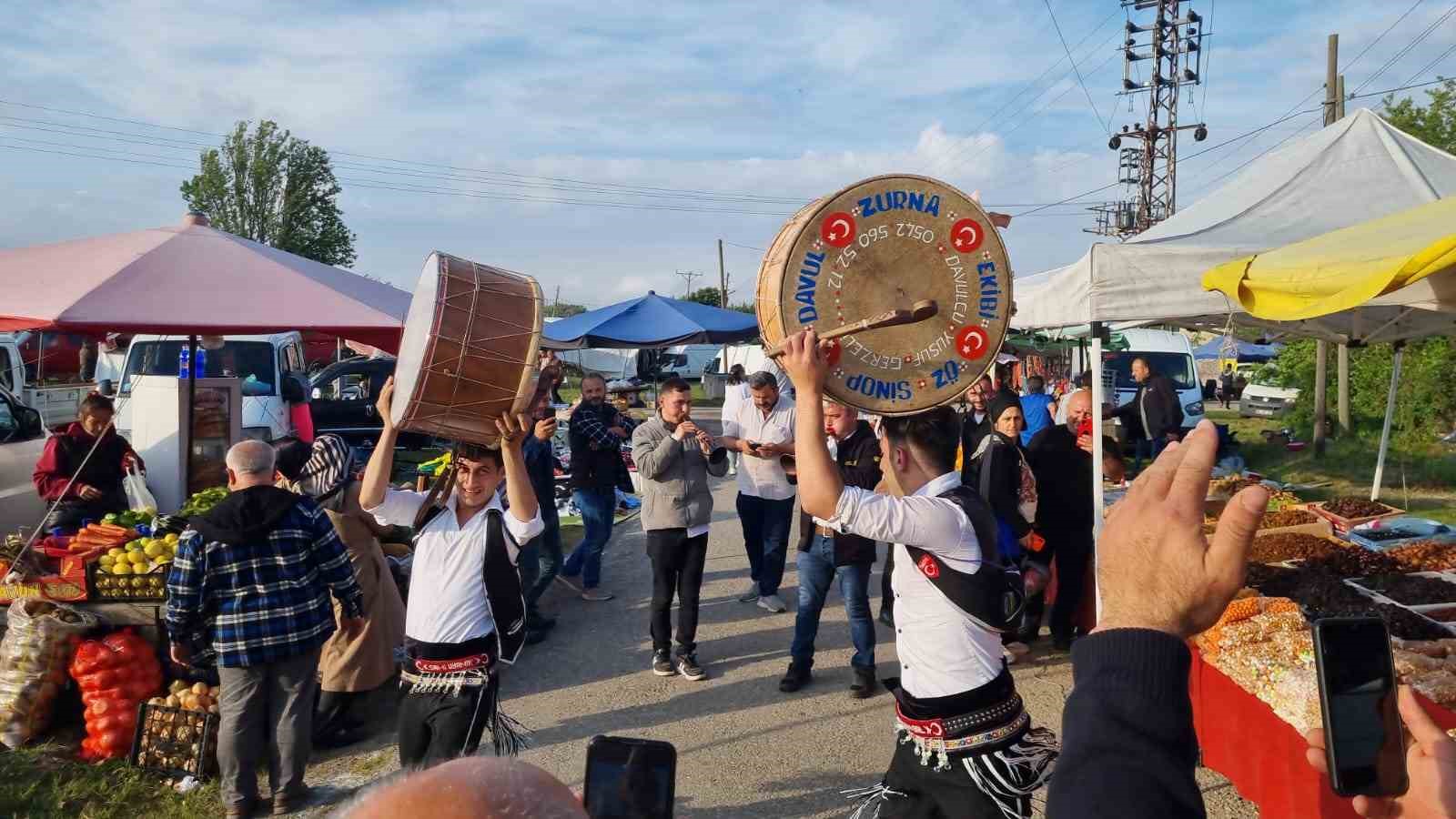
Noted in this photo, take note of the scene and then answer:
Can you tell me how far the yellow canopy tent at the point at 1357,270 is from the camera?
3.78m

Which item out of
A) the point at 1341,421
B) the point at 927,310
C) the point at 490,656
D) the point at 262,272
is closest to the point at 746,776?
the point at 490,656

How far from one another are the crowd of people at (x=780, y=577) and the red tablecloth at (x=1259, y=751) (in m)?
1.09

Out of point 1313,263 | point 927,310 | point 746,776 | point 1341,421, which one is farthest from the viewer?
point 1341,421

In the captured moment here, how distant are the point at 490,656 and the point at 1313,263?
13.8ft

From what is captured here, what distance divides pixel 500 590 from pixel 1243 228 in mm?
5230

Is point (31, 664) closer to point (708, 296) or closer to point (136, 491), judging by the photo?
point (136, 491)

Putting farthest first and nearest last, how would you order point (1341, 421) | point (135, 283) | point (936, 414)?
point (1341, 421), point (135, 283), point (936, 414)

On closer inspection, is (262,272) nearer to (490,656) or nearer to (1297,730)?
(490,656)

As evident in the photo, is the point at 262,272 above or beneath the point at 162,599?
above

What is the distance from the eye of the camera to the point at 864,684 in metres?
5.96

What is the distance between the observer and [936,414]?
331 cm

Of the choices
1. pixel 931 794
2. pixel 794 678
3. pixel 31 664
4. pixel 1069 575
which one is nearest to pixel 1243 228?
pixel 1069 575

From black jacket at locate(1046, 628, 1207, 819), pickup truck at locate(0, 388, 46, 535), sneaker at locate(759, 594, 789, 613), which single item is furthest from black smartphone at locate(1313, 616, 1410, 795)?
pickup truck at locate(0, 388, 46, 535)

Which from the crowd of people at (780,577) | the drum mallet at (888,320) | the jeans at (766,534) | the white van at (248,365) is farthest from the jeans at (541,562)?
the white van at (248,365)
